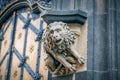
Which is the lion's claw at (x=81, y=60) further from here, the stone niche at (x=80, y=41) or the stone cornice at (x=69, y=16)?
the stone cornice at (x=69, y=16)

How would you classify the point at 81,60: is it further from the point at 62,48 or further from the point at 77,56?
the point at 62,48

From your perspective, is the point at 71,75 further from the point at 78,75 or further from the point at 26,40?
the point at 26,40

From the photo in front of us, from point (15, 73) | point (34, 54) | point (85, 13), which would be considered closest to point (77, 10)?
point (85, 13)

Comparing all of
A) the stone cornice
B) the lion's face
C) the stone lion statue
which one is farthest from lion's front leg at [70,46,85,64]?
the stone cornice

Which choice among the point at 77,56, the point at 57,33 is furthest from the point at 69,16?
the point at 77,56

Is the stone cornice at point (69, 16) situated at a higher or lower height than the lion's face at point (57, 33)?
higher

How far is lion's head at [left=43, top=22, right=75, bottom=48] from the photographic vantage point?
3340mm

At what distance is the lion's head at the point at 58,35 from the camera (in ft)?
11.0

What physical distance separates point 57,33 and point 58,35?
0.03m

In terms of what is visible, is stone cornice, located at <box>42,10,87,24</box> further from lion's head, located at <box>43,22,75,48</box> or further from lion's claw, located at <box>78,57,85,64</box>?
lion's claw, located at <box>78,57,85,64</box>

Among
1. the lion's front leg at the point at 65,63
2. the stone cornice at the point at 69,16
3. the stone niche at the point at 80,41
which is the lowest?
the lion's front leg at the point at 65,63

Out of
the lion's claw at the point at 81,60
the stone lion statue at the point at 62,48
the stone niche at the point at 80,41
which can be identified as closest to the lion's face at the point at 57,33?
the stone lion statue at the point at 62,48

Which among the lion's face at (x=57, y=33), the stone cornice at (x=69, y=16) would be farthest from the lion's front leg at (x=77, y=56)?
the stone cornice at (x=69, y=16)

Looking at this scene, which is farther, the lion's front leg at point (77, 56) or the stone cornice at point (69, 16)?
the stone cornice at point (69, 16)
